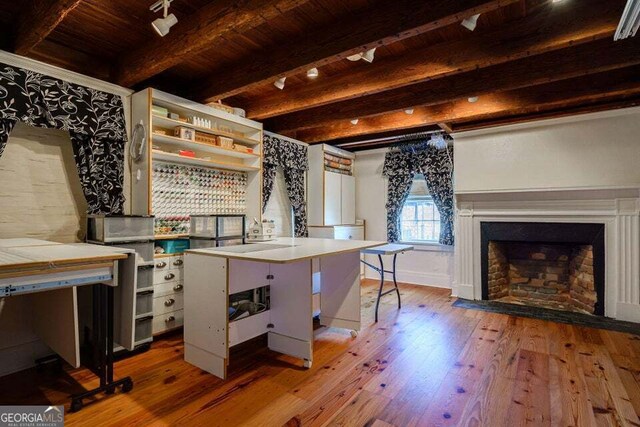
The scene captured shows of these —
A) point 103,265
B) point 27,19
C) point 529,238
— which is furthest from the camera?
point 529,238

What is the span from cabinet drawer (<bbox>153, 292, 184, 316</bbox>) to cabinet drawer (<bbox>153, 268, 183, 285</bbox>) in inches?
5.7

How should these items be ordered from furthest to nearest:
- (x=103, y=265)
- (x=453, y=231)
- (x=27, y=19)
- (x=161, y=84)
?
(x=453, y=231) → (x=161, y=84) → (x=27, y=19) → (x=103, y=265)

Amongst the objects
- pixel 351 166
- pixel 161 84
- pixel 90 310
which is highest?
pixel 161 84

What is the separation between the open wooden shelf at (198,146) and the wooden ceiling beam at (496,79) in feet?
3.10

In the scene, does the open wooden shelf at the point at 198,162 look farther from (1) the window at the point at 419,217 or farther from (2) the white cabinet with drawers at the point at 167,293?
(1) the window at the point at 419,217

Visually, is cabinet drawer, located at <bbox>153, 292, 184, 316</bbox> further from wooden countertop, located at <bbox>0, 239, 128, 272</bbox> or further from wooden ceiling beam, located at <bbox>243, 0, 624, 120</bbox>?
wooden ceiling beam, located at <bbox>243, 0, 624, 120</bbox>

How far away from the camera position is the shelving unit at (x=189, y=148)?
2.84 metres

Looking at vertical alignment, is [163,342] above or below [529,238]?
below

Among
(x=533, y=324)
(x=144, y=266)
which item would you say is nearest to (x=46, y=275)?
(x=144, y=266)

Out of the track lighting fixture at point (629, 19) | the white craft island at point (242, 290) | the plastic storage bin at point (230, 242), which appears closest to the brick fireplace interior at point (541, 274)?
the white craft island at point (242, 290)

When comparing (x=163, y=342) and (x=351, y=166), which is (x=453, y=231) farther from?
(x=163, y=342)

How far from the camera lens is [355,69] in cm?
300

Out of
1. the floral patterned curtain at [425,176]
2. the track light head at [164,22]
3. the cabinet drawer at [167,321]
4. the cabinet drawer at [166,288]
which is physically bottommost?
the cabinet drawer at [167,321]

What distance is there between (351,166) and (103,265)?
14.6ft
